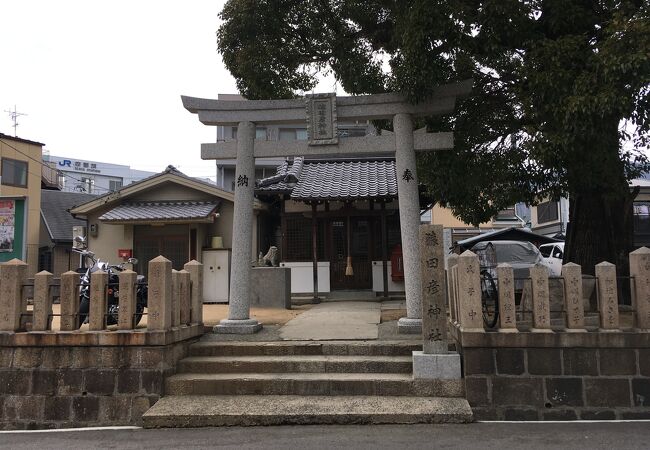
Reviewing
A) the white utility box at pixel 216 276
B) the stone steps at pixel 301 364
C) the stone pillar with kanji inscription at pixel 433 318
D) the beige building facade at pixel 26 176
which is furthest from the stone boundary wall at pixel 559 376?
the beige building facade at pixel 26 176

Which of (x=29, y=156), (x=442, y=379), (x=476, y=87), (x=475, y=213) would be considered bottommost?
(x=442, y=379)

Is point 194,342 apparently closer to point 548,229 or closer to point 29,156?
point 29,156

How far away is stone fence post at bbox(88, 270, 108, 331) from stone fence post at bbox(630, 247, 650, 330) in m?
7.23

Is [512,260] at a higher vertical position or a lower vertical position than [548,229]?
lower

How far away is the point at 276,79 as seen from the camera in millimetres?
9719

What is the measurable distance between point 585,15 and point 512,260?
7593 mm

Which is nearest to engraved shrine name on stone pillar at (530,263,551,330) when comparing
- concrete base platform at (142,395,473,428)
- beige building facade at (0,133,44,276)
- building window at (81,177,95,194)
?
concrete base platform at (142,395,473,428)

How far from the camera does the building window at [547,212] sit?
97.2 ft

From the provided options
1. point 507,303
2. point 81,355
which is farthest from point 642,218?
point 81,355

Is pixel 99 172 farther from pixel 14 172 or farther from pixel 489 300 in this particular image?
A: pixel 489 300

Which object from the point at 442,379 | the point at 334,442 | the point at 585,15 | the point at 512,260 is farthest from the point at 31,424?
the point at 512,260

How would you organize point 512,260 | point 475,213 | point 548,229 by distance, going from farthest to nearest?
point 548,229
point 512,260
point 475,213

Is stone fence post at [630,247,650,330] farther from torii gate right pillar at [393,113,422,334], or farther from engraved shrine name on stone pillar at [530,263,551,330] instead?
torii gate right pillar at [393,113,422,334]

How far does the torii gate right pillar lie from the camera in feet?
26.6
